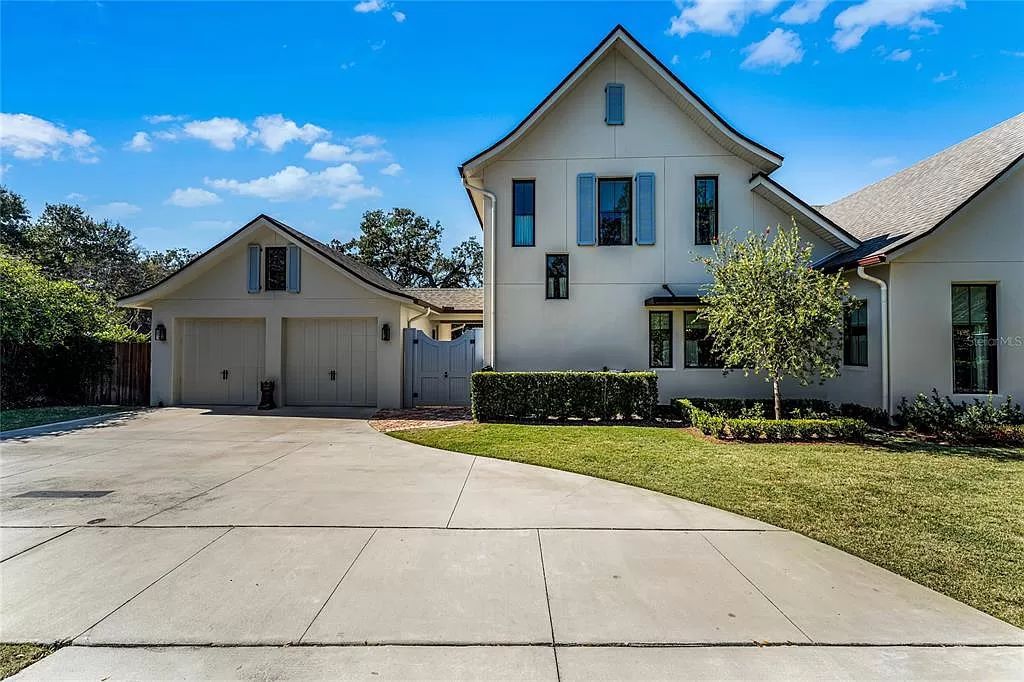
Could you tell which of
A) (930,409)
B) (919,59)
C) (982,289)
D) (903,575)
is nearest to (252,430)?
(903,575)

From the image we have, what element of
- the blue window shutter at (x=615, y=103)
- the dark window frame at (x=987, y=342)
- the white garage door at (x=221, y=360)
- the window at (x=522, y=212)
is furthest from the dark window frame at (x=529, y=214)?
the dark window frame at (x=987, y=342)

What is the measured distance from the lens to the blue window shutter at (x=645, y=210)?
1302cm

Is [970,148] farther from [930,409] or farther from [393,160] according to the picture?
[393,160]

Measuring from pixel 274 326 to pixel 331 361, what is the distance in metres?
1.81

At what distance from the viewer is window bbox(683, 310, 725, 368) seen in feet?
42.5

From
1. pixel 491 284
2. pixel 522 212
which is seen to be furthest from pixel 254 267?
pixel 522 212

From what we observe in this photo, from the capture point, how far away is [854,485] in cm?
624

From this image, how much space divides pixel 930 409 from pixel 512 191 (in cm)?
1050

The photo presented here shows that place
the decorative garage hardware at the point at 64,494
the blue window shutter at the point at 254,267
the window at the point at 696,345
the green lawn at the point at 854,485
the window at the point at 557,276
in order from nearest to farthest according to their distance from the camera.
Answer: the green lawn at the point at 854,485
the decorative garage hardware at the point at 64,494
the window at the point at 696,345
the window at the point at 557,276
the blue window shutter at the point at 254,267

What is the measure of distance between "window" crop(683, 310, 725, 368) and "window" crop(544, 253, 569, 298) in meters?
3.24

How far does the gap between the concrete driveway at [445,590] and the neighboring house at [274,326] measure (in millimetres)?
7680

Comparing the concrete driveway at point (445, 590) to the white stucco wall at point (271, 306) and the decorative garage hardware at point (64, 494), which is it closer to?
A: the decorative garage hardware at point (64, 494)

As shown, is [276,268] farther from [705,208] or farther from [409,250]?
[409,250]

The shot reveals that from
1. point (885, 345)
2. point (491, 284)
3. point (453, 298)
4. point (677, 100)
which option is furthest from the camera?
point (453, 298)
